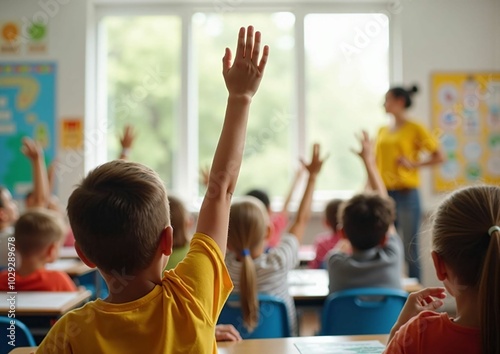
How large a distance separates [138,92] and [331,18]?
2118 millimetres

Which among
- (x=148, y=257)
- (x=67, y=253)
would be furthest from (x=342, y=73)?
(x=148, y=257)

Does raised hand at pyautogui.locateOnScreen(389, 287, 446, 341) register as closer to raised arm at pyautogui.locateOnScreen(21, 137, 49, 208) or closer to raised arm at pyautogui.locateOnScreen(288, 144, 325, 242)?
raised arm at pyautogui.locateOnScreen(288, 144, 325, 242)

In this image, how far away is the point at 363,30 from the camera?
20.0 feet

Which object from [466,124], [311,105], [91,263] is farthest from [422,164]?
[91,263]

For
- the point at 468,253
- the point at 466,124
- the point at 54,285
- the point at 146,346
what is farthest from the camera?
the point at 466,124

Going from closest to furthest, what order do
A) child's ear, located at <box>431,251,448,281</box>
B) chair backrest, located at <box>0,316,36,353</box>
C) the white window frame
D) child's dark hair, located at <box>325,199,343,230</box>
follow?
child's ear, located at <box>431,251,448,281</box> → chair backrest, located at <box>0,316,36,353</box> → child's dark hair, located at <box>325,199,343,230</box> → the white window frame

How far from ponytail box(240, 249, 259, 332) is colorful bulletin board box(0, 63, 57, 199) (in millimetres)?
4103

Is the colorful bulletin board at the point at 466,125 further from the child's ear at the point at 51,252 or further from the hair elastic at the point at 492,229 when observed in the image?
the hair elastic at the point at 492,229

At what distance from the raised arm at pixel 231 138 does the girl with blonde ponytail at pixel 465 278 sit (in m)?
0.45

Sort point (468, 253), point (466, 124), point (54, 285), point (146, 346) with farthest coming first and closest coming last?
point (466, 124), point (54, 285), point (468, 253), point (146, 346)

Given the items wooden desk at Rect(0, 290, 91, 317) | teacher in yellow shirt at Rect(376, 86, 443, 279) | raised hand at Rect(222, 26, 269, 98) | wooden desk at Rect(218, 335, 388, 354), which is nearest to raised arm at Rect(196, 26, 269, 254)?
raised hand at Rect(222, 26, 269, 98)

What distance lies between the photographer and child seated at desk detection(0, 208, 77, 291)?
247 cm

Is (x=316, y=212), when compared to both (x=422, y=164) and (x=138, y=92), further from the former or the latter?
(x=138, y=92)

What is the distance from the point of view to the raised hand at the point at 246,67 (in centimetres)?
116
